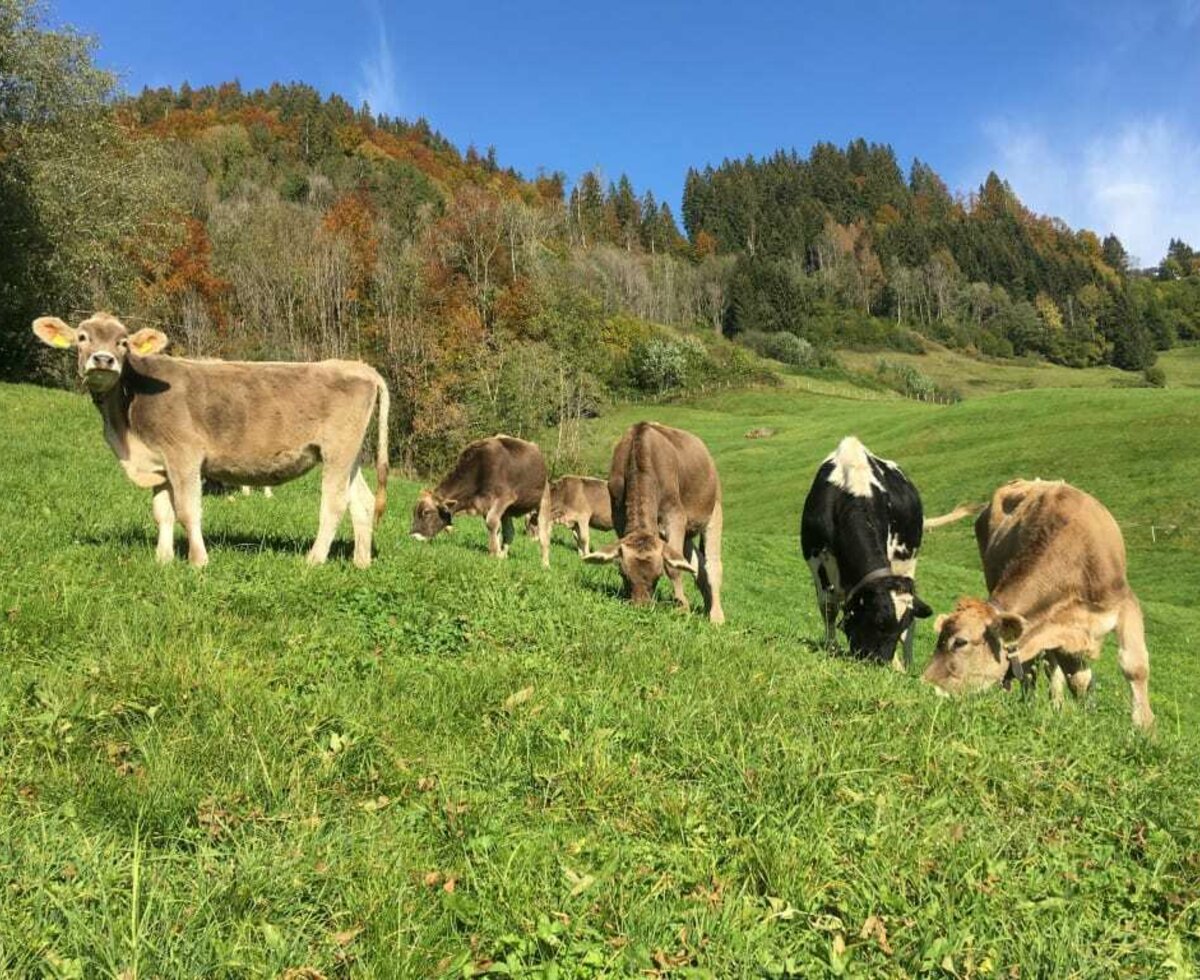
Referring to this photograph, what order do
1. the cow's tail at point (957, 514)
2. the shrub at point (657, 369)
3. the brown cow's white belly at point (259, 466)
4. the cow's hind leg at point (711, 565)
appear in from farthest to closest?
the shrub at point (657, 369), the cow's hind leg at point (711, 565), the cow's tail at point (957, 514), the brown cow's white belly at point (259, 466)

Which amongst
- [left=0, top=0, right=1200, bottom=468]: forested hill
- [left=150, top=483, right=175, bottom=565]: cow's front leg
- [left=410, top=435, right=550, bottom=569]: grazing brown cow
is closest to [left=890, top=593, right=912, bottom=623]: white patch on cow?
[left=150, top=483, right=175, bottom=565]: cow's front leg

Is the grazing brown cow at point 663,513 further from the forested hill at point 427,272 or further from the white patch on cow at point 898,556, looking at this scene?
the forested hill at point 427,272

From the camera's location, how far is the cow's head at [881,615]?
9656 mm

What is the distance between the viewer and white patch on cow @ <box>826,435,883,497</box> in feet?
36.5

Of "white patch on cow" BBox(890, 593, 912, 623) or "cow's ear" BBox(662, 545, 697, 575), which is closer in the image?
"white patch on cow" BBox(890, 593, 912, 623)

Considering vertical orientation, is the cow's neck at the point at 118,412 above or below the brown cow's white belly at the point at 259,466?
above

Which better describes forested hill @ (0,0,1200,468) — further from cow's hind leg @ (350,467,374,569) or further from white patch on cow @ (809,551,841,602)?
white patch on cow @ (809,551,841,602)

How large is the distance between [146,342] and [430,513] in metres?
10.4

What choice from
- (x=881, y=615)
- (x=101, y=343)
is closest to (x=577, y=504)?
(x=881, y=615)

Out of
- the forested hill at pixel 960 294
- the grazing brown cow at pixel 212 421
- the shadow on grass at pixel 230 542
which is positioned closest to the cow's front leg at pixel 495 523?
the shadow on grass at pixel 230 542

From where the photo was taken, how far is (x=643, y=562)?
10.8m

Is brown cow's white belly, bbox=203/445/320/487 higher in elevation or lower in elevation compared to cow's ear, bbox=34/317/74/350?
lower

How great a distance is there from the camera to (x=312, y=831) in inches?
156

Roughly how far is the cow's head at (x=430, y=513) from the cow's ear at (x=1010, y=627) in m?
13.3
